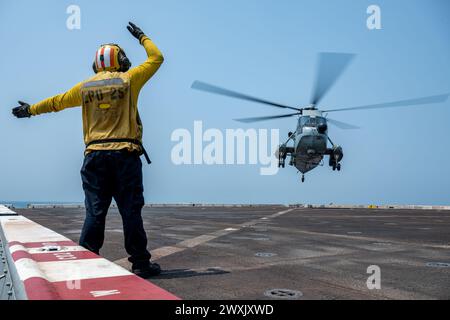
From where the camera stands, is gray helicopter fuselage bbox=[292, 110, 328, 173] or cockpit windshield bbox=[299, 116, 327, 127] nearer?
gray helicopter fuselage bbox=[292, 110, 328, 173]

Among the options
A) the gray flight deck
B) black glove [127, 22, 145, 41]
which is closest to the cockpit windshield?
the gray flight deck

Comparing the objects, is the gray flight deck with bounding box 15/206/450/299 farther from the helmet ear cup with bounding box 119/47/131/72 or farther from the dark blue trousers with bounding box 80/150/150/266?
the helmet ear cup with bounding box 119/47/131/72

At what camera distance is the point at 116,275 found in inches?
107

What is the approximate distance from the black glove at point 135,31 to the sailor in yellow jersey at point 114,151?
1.17 feet

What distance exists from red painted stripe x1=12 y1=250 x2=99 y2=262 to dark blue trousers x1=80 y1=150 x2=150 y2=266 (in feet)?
1.32

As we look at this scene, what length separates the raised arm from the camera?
13.8 feet

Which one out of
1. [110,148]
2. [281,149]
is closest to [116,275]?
[110,148]

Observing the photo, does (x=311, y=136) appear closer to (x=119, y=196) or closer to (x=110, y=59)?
(x=110, y=59)

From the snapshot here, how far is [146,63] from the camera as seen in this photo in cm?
427

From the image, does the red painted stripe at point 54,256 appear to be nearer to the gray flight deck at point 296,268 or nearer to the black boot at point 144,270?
the black boot at point 144,270
